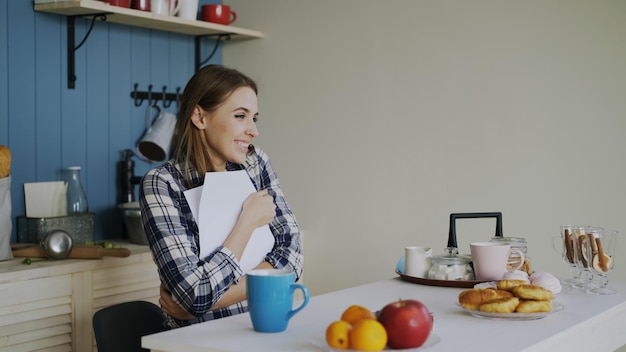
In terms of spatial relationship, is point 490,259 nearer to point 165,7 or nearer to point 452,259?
point 452,259

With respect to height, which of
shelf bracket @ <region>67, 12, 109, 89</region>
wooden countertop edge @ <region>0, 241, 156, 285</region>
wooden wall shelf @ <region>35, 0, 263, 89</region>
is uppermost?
wooden wall shelf @ <region>35, 0, 263, 89</region>

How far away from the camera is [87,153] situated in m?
3.43

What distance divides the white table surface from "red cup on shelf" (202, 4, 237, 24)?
6.66 feet

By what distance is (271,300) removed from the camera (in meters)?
1.58

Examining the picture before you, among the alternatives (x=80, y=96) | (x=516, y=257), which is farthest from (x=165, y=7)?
(x=516, y=257)

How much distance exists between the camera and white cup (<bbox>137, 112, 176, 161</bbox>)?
144 inches

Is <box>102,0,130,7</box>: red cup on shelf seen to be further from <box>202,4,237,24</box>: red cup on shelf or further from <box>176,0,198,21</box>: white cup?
<box>202,4,237,24</box>: red cup on shelf

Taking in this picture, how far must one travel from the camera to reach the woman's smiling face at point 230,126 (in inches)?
89.1

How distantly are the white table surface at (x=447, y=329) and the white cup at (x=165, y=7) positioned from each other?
1817 mm

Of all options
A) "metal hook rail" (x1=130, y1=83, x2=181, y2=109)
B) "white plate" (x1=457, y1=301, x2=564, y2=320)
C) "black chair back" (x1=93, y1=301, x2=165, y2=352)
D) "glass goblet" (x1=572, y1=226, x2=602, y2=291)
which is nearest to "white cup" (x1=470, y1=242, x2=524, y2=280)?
"glass goblet" (x1=572, y1=226, x2=602, y2=291)

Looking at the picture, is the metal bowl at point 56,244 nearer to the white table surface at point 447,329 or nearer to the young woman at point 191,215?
the young woman at point 191,215

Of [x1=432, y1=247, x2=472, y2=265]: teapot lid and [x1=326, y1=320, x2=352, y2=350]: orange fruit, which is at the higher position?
[x1=326, y1=320, x2=352, y2=350]: orange fruit

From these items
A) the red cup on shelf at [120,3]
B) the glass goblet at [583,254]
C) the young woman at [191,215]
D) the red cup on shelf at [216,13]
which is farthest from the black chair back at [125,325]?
the red cup on shelf at [216,13]

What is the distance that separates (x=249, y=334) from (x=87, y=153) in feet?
6.69
